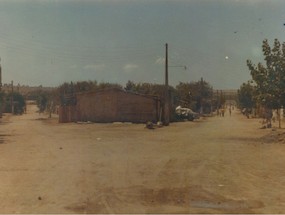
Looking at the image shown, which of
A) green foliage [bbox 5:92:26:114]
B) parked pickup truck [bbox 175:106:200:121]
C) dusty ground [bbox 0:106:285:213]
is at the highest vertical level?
green foliage [bbox 5:92:26:114]

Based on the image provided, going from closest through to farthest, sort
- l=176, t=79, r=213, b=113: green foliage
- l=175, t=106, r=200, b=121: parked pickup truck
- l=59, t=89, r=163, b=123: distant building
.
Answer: l=59, t=89, r=163, b=123: distant building, l=175, t=106, r=200, b=121: parked pickup truck, l=176, t=79, r=213, b=113: green foliage

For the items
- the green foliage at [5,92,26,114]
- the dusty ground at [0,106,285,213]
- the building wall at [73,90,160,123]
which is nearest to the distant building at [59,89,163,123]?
the building wall at [73,90,160,123]

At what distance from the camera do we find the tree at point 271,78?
29.7 meters

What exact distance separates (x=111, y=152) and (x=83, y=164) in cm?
412

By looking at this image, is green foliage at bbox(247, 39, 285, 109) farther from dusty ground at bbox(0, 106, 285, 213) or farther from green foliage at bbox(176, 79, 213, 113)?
green foliage at bbox(176, 79, 213, 113)

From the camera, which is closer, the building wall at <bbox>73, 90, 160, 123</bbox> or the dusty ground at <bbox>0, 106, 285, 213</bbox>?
the dusty ground at <bbox>0, 106, 285, 213</bbox>

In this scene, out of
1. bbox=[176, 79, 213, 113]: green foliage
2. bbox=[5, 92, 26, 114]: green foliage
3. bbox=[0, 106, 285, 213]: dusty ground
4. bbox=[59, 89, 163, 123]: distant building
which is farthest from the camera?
bbox=[5, 92, 26, 114]: green foliage

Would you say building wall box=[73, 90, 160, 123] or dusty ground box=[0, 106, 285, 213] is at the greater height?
building wall box=[73, 90, 160, 123]

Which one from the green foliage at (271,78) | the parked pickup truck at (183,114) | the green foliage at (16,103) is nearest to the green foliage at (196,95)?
the parked pickup truck at (183,114)

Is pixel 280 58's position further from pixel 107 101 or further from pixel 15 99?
pixel 15 99

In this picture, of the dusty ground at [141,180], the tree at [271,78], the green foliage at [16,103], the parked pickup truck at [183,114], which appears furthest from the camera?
the green foliage at [16,103]

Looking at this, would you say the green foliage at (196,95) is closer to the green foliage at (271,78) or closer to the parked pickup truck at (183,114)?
the parked pickup truck at (183,114)

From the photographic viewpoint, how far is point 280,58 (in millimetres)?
30344

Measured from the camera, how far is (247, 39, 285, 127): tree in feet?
97.5
